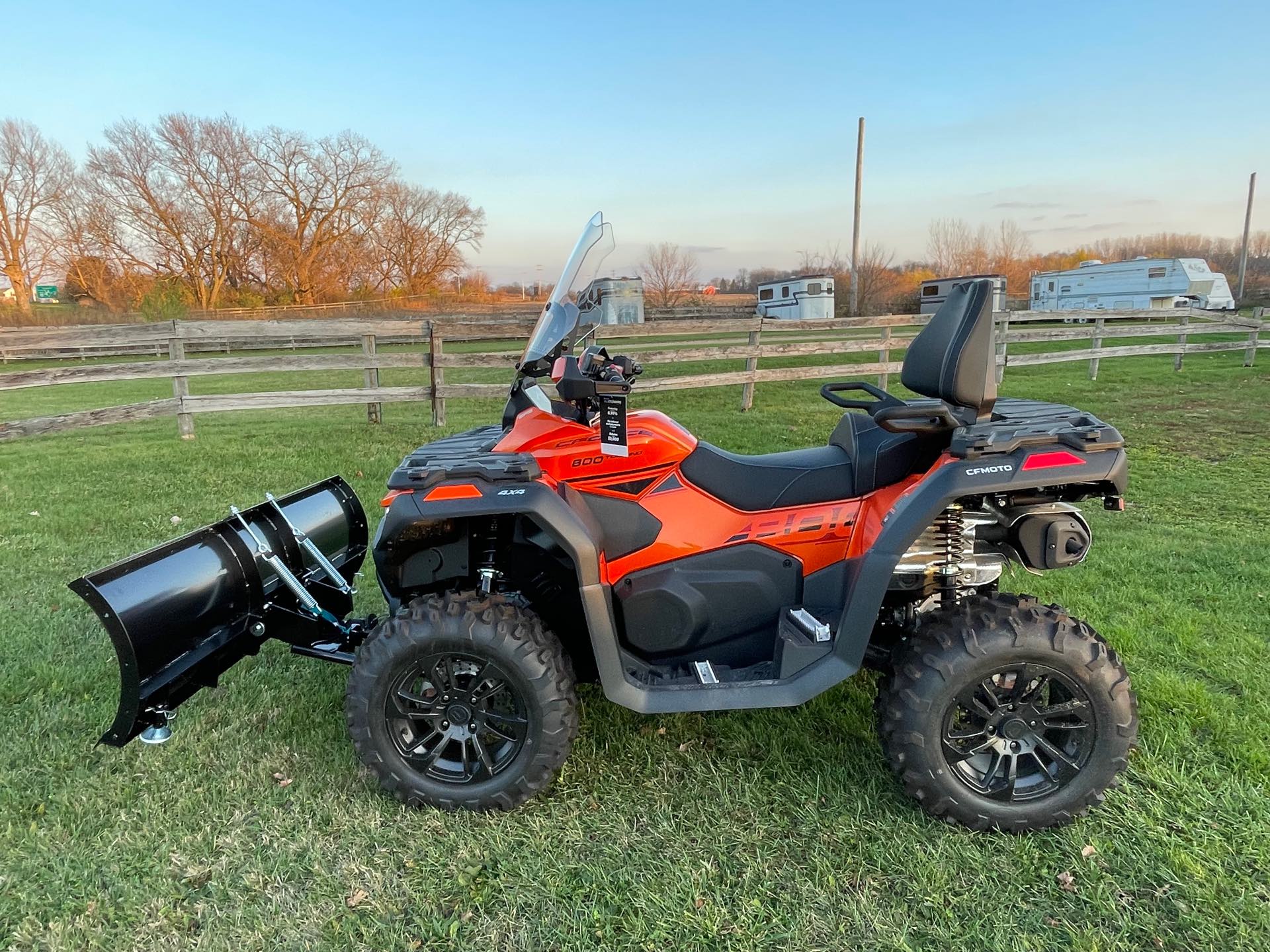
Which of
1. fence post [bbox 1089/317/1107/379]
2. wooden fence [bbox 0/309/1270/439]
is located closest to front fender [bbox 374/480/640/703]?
wooden fence [bbox 0/309/1270/439]

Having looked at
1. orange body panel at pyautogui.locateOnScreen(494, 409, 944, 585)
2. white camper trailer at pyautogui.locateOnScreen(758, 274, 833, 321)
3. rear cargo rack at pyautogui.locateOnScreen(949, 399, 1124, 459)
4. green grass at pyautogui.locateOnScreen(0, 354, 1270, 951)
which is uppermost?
white camper trailer at pyautogui.locateOnScreen(758, 274, 833, 321)

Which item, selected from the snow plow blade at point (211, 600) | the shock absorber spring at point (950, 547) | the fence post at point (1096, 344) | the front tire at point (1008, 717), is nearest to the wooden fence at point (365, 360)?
the fence post at point (1096, 344)

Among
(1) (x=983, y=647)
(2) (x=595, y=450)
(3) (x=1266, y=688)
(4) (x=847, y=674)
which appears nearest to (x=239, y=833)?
(2) (x=595, y=450)

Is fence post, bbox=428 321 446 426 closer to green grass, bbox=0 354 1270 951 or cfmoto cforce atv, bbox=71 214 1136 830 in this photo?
green grass, bbox=0 354 1270 951

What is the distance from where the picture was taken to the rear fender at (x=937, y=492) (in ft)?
7.80

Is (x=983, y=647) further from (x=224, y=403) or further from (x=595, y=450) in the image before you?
(x=224, y=403)

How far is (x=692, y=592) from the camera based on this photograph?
2797mm

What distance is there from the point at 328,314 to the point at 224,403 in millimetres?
29033

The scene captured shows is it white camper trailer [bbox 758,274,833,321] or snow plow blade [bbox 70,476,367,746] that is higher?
white camper trailer [bbox 758,274,833,321]

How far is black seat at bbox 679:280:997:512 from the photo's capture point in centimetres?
258

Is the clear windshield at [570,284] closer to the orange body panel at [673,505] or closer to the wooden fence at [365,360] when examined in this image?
the orange body panel at [673,505]

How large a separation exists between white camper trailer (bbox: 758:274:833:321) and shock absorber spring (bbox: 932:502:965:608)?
90.8 ft

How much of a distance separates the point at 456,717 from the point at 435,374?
26.6ft

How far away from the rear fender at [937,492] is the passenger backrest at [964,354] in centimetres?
26
